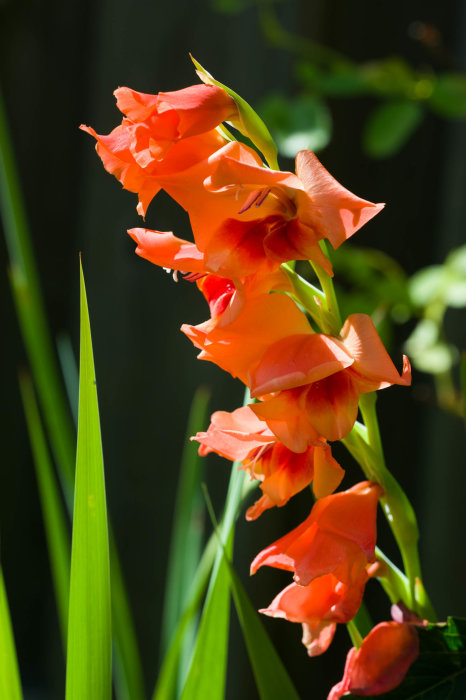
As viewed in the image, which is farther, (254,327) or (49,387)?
(49,387)

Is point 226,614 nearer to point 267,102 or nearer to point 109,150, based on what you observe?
point 109,150

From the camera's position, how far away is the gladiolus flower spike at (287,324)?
0.29 m

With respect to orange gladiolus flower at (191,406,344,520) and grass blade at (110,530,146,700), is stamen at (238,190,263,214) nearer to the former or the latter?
orange gladiolus flower at (191,406,344,520)

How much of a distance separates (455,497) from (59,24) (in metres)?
0.91

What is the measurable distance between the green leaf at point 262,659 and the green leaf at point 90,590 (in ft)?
0.21

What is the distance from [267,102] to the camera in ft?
2.62

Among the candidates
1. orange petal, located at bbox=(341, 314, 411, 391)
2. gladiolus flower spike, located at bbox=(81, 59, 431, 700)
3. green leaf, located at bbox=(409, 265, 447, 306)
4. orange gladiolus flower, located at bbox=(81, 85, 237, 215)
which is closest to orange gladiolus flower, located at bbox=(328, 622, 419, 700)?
gladiolus flower spike, located at bbox=(81, 59, 431, 700)

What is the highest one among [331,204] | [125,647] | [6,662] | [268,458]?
[331,204]

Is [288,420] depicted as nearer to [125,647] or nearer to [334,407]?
[334,407]

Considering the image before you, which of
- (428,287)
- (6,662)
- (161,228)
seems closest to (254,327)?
(6,662)

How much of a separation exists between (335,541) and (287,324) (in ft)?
0.30

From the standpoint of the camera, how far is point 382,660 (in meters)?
0.30

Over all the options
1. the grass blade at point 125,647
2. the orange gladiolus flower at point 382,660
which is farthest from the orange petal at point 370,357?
the grass blade at point 125,647

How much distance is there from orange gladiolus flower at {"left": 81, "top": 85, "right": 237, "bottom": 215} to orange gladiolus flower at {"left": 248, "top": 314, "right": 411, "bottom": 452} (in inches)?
3.4
